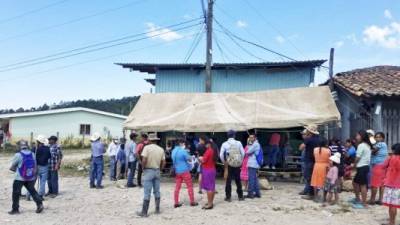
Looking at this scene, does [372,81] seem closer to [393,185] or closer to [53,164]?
[393,185]

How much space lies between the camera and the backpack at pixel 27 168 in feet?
31.9

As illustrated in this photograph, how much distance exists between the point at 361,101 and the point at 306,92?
1703 mm

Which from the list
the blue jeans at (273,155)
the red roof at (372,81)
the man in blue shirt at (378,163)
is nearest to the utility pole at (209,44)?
the blue jeans at (273,155)

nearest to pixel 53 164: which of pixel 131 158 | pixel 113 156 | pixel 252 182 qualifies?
pixel 131 158

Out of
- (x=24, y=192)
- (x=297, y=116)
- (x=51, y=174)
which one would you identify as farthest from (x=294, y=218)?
(x=24, y=192)

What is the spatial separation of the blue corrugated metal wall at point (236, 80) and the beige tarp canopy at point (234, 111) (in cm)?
307

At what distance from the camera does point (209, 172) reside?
10398mm

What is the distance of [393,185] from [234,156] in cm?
360

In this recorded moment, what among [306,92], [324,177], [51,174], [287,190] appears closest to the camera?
[324,177]

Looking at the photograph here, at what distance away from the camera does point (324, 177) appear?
10859 millimetres

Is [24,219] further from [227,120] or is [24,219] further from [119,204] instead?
[227,120]

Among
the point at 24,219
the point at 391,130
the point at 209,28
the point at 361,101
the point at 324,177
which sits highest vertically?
the point at 209,28

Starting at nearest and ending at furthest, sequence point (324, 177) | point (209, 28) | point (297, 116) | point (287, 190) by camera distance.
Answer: point (324, 177) < point (287, 190) < point (297, 116) < point (209, 28)

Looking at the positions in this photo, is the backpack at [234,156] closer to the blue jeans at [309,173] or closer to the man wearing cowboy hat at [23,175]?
the blue jeans at [309,173]
